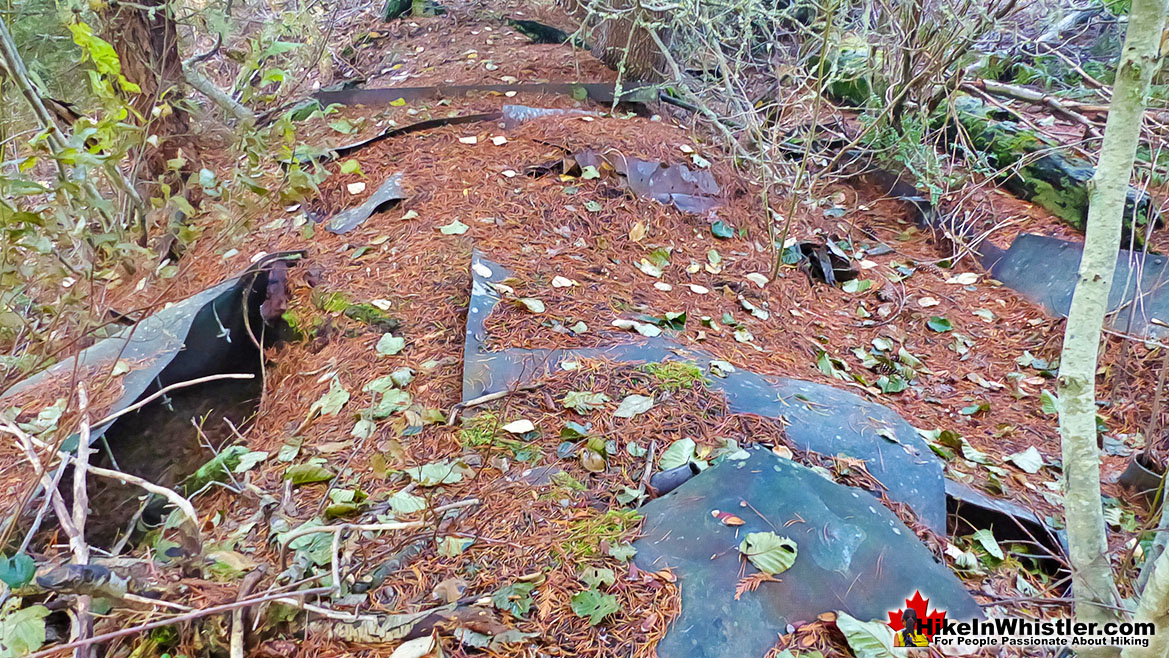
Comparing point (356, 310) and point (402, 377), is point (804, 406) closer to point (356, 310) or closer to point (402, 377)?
point (402, 377)

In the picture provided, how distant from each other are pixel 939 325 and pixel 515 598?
3053 millimetres

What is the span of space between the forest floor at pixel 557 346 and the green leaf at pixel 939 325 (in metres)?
0.02

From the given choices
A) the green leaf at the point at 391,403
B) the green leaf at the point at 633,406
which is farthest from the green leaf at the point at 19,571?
the green leaf at the point at 633,406

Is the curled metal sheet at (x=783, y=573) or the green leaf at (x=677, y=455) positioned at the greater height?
the curled metal sheet at (x=783, y=573)

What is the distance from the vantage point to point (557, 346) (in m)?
2.52

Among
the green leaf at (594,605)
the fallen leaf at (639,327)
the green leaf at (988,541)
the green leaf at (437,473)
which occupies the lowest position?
the green leaf at (988,541)

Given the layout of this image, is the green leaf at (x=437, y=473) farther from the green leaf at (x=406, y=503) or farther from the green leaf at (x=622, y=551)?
the green leaf at (x=622, y=551)

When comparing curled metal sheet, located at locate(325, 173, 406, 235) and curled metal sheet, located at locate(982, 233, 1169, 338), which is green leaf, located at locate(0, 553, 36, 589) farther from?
curled metal sheet, located at locate(982, 233, 1169, 338)

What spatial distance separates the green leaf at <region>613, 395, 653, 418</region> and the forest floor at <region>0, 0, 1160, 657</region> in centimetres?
4

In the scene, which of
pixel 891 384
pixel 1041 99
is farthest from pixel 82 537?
pixel 1041 99

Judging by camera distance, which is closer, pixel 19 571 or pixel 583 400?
pixel 19 571

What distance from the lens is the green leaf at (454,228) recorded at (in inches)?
130

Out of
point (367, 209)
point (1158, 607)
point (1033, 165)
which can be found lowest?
point (367, 209)

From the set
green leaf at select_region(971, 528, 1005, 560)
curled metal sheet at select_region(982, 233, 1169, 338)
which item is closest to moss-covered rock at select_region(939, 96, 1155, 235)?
curled metal sheet at select_region(982, 233, 1169, 338)
